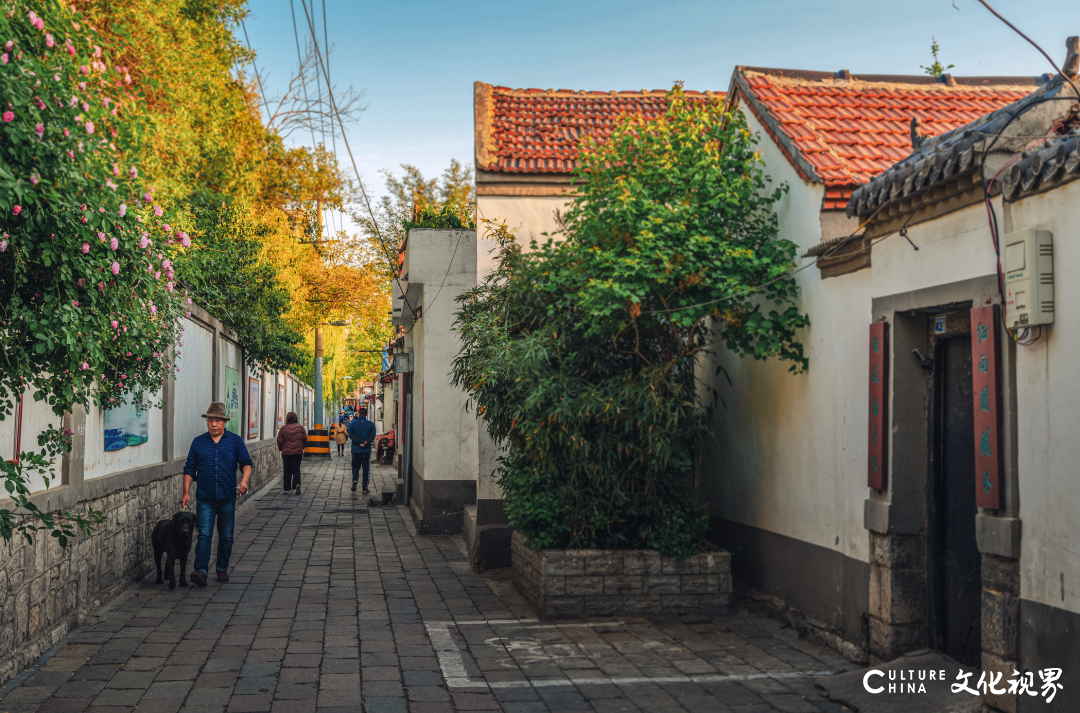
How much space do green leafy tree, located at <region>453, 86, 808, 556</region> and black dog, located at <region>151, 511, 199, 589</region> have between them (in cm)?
323

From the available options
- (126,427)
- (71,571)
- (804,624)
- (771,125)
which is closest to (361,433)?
(126,427)

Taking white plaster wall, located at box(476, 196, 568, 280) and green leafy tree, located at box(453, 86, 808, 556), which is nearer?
green leafy tree, located at box(453, 86, 808, 556)

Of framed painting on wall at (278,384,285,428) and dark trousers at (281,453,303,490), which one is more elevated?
framed painting on wall at (278,384,285,428)

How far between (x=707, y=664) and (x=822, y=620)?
120 cm

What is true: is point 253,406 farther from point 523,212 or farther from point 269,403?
point 523,212

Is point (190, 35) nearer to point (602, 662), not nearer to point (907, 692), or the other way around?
point (602, 662)

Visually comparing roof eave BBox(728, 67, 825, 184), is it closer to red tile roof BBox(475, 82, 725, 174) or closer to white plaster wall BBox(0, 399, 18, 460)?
red tile roof BBox(475, 82, 725, 174)

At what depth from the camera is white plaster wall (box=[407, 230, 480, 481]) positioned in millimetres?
13766

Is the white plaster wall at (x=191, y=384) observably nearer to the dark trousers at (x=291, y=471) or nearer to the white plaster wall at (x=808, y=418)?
the dark trousers at (x=291, y=471)

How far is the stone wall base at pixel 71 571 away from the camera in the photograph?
5898 mm

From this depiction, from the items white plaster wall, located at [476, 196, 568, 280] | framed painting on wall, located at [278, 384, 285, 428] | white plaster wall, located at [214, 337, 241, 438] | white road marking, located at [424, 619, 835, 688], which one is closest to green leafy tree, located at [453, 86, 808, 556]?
white road marking, located at [424, 619, 835, 688]

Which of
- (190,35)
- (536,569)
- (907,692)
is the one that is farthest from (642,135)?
(190,35)

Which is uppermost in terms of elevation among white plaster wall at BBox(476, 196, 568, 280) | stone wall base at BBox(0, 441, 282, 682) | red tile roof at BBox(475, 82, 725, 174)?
red tile roof at BBox(475, 82, 725, 174)

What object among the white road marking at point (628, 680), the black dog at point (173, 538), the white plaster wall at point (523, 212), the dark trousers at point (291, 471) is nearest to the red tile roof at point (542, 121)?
the white plaster wall at point (523, 212)
